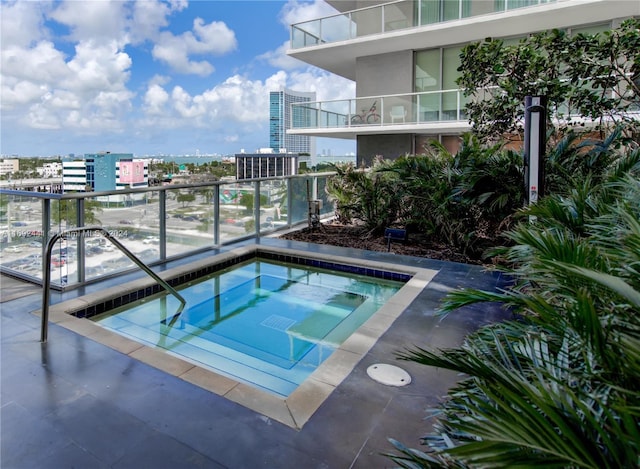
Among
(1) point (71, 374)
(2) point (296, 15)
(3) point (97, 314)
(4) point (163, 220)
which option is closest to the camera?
(1) point (71, 374)

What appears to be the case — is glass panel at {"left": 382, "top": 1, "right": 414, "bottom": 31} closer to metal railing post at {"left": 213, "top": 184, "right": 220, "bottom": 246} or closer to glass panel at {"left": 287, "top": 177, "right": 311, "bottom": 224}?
glass panel at {"left": 287, "top": 177, "right": 311, "bottom": 224}

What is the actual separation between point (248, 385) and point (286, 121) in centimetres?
1336

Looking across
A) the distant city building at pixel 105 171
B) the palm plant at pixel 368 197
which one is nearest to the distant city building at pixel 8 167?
the distant city building at pixel 105 171

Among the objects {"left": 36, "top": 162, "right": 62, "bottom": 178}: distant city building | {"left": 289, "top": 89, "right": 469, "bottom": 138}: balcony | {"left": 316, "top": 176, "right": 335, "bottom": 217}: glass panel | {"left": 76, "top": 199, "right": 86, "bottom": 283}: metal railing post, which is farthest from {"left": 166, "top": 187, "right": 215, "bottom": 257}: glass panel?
{"left": 289, "top": 89, "right": 469, "bottom": 138}: balcony

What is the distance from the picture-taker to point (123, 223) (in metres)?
5.18

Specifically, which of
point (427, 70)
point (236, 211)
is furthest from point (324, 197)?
point (427, 70)

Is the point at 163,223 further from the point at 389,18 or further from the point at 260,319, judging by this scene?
the point at 389,18

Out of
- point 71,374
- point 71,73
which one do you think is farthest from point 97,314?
point 71,73

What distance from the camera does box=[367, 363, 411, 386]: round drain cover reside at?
2.68 metres

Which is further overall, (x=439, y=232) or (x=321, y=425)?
(x=439, y=232)

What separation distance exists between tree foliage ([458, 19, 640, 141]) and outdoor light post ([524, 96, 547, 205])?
5.07 feet

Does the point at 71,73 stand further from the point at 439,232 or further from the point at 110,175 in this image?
the point at 439,232

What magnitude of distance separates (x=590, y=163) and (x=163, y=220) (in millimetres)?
5198

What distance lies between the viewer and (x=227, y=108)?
27234 millimetres
